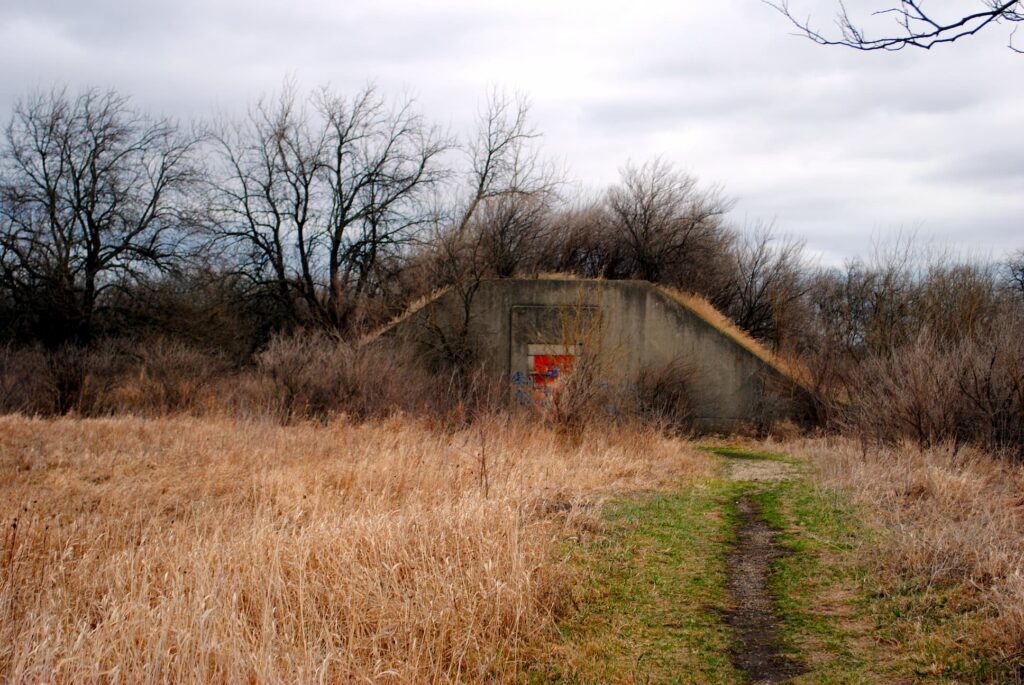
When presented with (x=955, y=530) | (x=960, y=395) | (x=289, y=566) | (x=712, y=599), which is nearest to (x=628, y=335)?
(x=960, y=395)

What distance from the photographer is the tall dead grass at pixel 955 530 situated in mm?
5262

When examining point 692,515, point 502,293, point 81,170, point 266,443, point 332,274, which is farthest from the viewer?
point 332,274

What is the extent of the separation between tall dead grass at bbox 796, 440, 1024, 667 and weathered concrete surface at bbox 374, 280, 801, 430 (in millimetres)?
11053

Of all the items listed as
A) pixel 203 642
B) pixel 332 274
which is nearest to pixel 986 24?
pixel 203 642

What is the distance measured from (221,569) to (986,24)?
5843 mm

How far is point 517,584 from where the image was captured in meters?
5.84

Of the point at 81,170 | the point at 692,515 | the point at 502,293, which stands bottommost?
the point at 692,515

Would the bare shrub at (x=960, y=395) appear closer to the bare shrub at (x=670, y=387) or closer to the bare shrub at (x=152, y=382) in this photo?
the bare shrub at (x=670, y=387)

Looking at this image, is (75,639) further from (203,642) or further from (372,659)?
(372,659)

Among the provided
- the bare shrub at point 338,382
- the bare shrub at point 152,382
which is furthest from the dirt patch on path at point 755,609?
the bare shrub at point 152,382

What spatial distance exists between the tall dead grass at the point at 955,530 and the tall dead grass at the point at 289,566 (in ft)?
8.52

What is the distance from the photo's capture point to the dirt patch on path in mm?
5230

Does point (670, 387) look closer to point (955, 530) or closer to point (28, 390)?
point (28, 390)

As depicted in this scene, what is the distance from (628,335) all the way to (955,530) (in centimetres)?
1669
